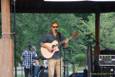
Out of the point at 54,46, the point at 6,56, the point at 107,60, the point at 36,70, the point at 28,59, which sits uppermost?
the point at 54,46

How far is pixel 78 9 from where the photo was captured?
17.4m

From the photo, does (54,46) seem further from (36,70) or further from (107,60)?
(36,70)

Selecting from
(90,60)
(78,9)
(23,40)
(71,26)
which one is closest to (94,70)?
(90,60)

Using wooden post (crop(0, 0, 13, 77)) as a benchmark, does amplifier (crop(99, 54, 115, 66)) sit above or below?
below

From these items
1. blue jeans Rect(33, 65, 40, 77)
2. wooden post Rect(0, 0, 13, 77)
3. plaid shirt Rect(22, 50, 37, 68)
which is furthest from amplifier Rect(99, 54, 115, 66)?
wooden post Rect(0, 0, 13, 77)

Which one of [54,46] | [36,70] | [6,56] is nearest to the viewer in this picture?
[6,56]

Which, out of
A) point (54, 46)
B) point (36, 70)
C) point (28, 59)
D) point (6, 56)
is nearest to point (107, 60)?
point (36, 70)

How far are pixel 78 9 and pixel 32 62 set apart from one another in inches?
135

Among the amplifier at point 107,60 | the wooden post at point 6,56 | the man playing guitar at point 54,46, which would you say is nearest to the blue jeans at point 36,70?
the amplifier at point 107,60

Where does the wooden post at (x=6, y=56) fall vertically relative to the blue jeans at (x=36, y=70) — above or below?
above

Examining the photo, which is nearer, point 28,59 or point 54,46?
point 54,46

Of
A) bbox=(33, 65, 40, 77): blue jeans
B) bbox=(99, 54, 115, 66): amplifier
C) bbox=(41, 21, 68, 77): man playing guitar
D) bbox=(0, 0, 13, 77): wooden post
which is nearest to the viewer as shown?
bbox=(0, 0, 13, 77): wooden post

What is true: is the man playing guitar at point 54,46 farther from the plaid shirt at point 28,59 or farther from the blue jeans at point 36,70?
the plaid shirt at point 28,59

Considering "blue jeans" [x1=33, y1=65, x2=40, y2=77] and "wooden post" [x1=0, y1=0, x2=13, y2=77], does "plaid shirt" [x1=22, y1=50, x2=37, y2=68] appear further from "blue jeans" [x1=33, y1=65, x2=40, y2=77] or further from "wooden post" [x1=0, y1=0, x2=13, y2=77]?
"wooden post" [x1=0, y1=0, x2=13, y2=77]
